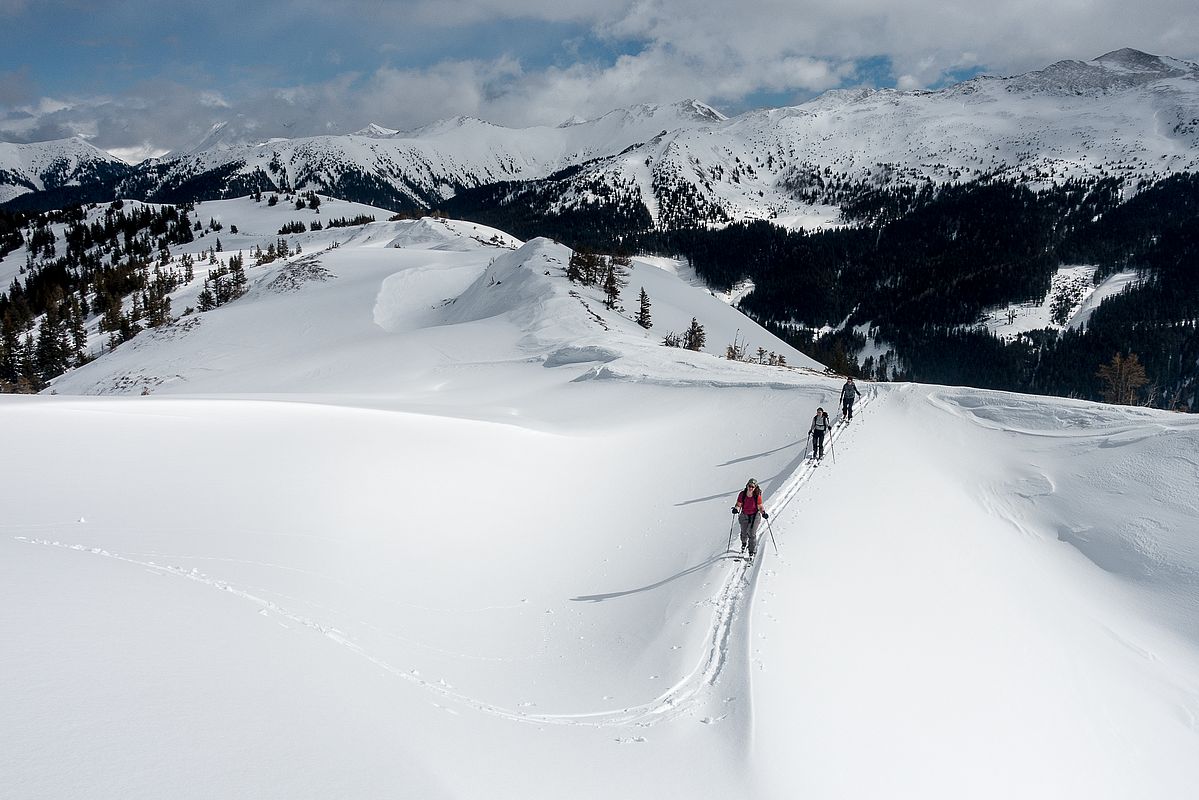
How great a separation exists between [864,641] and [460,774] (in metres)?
7.31

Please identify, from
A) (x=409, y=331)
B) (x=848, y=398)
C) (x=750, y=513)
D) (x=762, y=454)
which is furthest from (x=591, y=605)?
(x=409, y=331)

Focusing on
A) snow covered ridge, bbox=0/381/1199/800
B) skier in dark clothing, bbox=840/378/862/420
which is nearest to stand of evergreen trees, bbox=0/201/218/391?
snow covered ridge, bbox=0/381/1199/800

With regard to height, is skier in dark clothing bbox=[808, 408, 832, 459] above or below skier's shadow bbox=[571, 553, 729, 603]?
above

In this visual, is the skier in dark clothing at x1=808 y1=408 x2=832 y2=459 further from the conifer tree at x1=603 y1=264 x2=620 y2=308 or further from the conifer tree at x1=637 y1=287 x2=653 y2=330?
the conifer tree at x1=603 y1=264 x2=620 y2=308

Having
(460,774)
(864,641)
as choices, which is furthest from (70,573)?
(864,641)

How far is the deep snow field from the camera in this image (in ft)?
17.8

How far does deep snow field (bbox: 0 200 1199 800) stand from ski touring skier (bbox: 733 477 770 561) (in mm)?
537

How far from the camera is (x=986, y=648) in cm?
1056

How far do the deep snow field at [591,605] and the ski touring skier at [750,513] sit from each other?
0.54 metres

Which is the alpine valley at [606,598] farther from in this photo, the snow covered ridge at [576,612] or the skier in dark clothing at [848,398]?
the skier in dark clothing at [848,398]

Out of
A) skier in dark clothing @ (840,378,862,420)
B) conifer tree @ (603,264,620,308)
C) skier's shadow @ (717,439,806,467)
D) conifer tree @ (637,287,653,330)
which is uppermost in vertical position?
conifer tree @ (603,264,620,308)

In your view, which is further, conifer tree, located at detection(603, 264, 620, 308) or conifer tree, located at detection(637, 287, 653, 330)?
conifer tree, located at detection(603, 264, 620, 308)

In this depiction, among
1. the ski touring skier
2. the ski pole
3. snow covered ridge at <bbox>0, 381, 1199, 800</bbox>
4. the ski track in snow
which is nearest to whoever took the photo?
snow covered ridge at <bbox>0, 381, 1199, 800</bbox>

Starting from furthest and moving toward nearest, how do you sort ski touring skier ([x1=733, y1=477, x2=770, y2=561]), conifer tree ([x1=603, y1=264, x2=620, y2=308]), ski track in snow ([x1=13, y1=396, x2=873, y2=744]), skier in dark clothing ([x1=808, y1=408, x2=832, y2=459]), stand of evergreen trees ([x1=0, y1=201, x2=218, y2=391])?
1. stand of evergreen trees ([x1=0, y1=201, x2=218, y2=391])
2. conifer tree ([x1=603, y1=264, x2=620, y2=308])
3. skier in dark clothing ([x1=808, y1=408, x2=832, y2=459])
4. ski touring skier ([x1=733, y1=477, x2=770, y2=561])
5. ski track in snow ([x1=13, y1=396, x2=873, y2=744])
